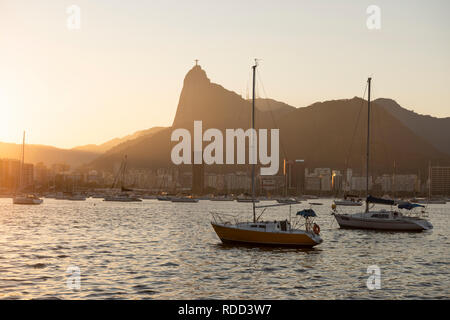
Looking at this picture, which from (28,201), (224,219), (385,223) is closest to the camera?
(385,223)

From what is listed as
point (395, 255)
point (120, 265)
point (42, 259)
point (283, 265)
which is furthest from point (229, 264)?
point (395, 255)

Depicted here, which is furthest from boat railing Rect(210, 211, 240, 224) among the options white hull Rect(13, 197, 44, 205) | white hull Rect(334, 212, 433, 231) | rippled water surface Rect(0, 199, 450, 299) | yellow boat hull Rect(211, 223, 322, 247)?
white hull Rect(13, 197, 44, 205)

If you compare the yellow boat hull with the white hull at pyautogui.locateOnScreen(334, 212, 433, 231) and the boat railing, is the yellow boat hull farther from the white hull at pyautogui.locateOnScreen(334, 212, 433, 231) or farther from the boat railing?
the white hull at pyautogui.locateOnScreen(334, 212, 433, 231)

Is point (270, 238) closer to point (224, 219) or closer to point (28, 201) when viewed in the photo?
point (224, 219)

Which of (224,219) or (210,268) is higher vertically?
(210,268)

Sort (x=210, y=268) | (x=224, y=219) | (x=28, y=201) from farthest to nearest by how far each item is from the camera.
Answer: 1. (x=28, y=201)
2. (x=224, y=219)
3. (x=210, y=268)

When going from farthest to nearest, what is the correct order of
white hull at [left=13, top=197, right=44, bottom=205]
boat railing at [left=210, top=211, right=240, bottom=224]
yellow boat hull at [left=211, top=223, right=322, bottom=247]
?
1. white hull at [left=13, top=197, right=44, bottom=205]
2. boat railing at [left=210, top=211, right=240, bottom=224]
3. yellow boat hull at [left=211, top=223, right=322, bottom=247]

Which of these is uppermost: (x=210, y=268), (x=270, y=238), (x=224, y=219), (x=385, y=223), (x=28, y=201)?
(x=270, y=238)

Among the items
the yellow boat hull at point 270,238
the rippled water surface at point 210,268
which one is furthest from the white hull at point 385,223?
the yellow boat hull at point 270,238

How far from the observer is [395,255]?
1816 inches

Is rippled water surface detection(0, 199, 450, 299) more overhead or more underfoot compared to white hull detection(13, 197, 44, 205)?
more overhead

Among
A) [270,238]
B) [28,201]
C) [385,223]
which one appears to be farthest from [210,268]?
[28,201]

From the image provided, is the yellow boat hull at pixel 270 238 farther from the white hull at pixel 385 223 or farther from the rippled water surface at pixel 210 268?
the white hull at pixel 385 223
